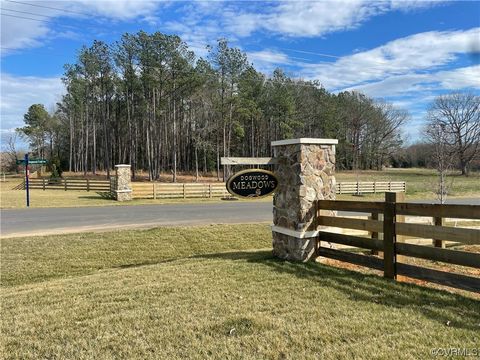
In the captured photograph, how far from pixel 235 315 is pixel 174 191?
67.2 feet

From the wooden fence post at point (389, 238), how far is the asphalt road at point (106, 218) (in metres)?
7.94

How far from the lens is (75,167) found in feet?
185

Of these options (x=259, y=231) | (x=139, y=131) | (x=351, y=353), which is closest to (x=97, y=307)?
(x=351, y=353)

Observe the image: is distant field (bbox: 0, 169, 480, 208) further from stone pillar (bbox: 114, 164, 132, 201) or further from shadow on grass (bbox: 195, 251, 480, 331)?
shadow on grass (bbox: 195, 251, 480, 331)

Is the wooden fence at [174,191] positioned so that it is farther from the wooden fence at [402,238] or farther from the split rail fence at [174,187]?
the wooden fence at [402,238]

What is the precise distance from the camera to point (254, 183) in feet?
21.3

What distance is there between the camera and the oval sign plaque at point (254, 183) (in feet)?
21.2

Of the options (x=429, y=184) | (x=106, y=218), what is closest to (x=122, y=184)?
(x=106, y=218)

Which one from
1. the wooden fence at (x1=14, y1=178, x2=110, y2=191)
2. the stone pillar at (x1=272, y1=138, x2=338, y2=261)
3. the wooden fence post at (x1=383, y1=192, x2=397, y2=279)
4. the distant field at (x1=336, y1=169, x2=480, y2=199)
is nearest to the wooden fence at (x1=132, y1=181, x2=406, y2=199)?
the wooden fence at (x1=14, y1=178, x2=110, y2=191)

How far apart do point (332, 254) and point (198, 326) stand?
3021 mm

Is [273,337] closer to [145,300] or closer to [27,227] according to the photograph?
[145,300]

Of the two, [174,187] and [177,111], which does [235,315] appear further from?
[177,111]

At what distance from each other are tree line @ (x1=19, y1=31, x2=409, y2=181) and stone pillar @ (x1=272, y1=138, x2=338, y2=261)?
3259cm

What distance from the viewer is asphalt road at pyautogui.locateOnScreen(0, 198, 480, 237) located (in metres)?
11.8
